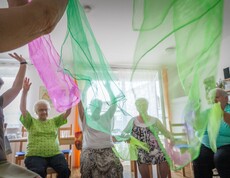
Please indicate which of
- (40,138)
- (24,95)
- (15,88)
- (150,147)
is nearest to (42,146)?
(40,138)

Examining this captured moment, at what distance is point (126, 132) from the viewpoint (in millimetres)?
956

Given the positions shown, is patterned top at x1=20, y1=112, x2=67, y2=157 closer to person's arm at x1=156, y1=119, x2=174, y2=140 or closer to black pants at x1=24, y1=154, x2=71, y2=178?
black pants at x1=24, y1=154, x2=71, y2=178

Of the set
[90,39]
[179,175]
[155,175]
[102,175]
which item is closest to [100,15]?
[90,39]

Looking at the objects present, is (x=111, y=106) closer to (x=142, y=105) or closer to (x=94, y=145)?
(x=142, y=105)

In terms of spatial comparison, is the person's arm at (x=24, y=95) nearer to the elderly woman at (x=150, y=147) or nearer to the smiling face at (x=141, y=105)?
the elderly woman at (x=150, y=147)

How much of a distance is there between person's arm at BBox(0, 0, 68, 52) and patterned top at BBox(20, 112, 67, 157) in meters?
1.57

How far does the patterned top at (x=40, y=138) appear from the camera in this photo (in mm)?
1714

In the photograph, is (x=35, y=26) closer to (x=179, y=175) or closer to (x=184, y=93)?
(x=184, y=93)

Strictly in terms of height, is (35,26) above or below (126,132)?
above

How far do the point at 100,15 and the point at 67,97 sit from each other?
1803mm

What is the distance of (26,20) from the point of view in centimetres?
35

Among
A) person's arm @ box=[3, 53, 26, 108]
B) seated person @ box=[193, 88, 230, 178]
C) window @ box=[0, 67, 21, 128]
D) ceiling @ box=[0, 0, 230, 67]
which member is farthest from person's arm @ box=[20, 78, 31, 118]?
window @ box=[0, 67, 21, 128]

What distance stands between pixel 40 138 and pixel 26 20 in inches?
64.0

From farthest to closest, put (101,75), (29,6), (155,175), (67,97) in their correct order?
(155,175)
(67,97)
(101,75)
(29,6)
